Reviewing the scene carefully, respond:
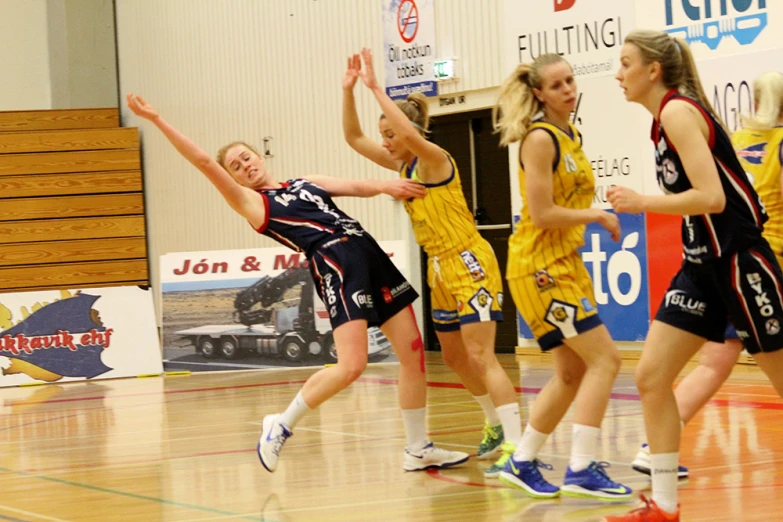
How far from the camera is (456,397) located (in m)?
8.35

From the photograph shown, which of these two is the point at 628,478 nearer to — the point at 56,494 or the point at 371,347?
the point at 56,494

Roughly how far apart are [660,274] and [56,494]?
6509 mm

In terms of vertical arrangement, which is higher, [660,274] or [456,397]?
[660,274]

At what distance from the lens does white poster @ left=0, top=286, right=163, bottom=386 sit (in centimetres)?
1132

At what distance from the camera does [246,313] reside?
38.5 feet

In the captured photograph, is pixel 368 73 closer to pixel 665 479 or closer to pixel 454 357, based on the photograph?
pixel 454 357

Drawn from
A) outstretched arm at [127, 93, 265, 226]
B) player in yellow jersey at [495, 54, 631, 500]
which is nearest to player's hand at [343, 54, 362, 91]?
outstretched arm at [127, 93, 265, 226]

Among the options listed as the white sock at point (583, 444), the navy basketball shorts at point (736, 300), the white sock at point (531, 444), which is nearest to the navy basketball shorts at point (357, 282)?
the white sock at point (531, 444)

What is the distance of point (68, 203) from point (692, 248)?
14682 millimetres

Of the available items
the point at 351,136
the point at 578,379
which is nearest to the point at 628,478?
the point at 578,379

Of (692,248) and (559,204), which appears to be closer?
(692,248)

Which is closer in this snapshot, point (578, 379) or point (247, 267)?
point (578, 379)

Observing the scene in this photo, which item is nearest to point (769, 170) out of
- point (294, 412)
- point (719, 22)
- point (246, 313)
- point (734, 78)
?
point (294, 412)

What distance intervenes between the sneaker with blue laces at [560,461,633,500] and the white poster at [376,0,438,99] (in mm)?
8812
